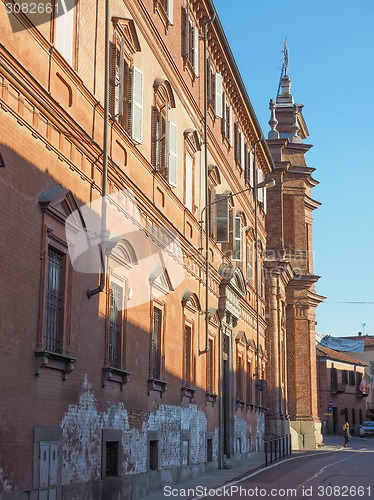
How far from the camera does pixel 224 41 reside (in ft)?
79.5

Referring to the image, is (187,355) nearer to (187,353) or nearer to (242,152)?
(187,353)

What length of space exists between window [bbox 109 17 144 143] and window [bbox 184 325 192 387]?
6.52 m

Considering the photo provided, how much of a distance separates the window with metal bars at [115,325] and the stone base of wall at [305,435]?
2843 cm

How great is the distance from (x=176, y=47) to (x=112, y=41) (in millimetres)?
5164

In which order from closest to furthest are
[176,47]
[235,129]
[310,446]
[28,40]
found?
[28,40] → [176,47] → [235,129] → [310,446]

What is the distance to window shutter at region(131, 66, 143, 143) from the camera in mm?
14906

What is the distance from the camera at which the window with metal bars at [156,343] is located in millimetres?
16841

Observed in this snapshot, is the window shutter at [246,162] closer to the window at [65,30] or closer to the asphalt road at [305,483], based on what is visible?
the asphalt road at [305,483]

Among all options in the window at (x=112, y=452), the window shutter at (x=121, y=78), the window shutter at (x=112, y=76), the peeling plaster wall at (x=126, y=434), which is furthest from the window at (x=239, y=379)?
the window shutter at (x=112, y=76)

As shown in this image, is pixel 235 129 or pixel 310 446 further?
pixel 310 446

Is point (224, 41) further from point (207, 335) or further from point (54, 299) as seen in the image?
point (54, 299)

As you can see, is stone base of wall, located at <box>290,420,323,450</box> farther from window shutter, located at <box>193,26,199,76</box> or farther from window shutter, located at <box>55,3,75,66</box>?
window shutter, located at <box>55,3,75,66</box>

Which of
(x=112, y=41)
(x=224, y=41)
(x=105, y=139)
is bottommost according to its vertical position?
(x=105, y=139)

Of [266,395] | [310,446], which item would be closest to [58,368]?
[266,395]
